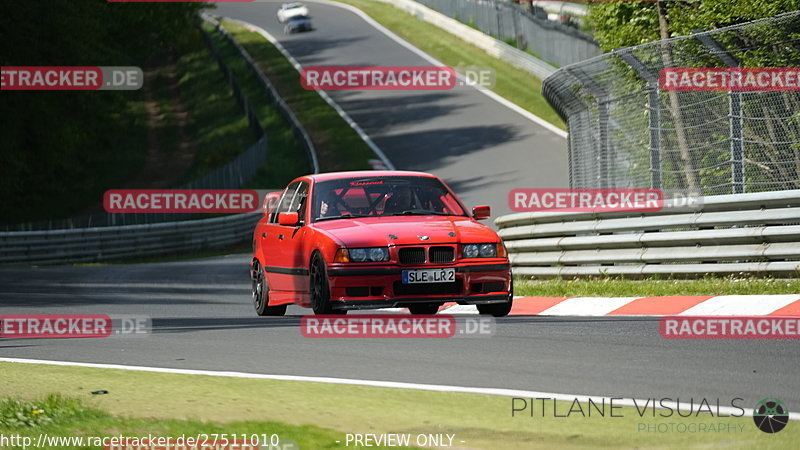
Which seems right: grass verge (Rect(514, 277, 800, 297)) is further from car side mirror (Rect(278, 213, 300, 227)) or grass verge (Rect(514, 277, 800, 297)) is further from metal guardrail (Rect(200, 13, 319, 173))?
metal guardrail (Rect(200, 13, 319, 173))

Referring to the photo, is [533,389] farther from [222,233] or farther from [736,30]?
[222,233]

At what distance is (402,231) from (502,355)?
2.63 metres

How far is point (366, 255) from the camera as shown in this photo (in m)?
11.7

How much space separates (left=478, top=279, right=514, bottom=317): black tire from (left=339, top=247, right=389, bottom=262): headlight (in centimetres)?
126

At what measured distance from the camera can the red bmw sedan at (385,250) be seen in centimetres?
1162

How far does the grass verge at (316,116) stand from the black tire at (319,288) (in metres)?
30.7

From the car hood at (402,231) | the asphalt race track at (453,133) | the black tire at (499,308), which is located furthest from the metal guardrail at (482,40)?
the car hood at (402,231)

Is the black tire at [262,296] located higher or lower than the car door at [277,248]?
lower

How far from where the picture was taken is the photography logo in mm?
6386

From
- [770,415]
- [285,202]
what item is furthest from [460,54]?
[770,415]

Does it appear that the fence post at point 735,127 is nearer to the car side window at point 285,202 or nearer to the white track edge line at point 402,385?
the car side window at point 285,202

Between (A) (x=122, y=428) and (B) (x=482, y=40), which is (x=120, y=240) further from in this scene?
(B) (x=482, y=40)

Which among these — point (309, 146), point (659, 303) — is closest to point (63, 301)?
point (659, 303)

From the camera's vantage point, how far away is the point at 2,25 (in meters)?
35.0
